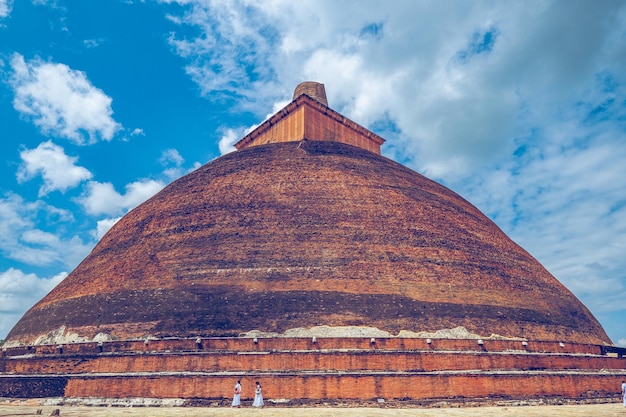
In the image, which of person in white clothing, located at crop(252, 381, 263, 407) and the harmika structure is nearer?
person in white clothing, located at crop(252, 381, 263, 407)

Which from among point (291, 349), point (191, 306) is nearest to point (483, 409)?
point (291, 349)

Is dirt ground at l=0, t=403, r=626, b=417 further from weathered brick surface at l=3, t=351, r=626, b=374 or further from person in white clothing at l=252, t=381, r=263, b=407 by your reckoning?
weathered brick surface at l=3, t=351, r=626, b=374

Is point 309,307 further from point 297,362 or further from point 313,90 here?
point 313,90

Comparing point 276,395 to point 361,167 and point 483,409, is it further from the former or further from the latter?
point 361,167

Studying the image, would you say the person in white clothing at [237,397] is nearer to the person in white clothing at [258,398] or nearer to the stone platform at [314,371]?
the stone platform at [314,371]

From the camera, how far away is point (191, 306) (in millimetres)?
12031

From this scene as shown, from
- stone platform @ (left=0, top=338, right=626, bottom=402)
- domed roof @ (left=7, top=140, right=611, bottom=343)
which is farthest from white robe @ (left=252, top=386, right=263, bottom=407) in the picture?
domed roof @ (left=7, top=140, right=611, bottom=343)

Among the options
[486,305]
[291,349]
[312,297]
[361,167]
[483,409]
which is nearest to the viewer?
[483,409]

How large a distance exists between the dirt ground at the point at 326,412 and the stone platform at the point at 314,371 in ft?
1.62

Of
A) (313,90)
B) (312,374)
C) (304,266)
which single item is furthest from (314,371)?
(313,90)

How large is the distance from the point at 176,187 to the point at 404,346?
10133 mm

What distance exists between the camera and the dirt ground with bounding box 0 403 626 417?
866 centimetres

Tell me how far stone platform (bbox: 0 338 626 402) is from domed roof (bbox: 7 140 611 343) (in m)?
0.48

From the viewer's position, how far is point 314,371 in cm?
1033
